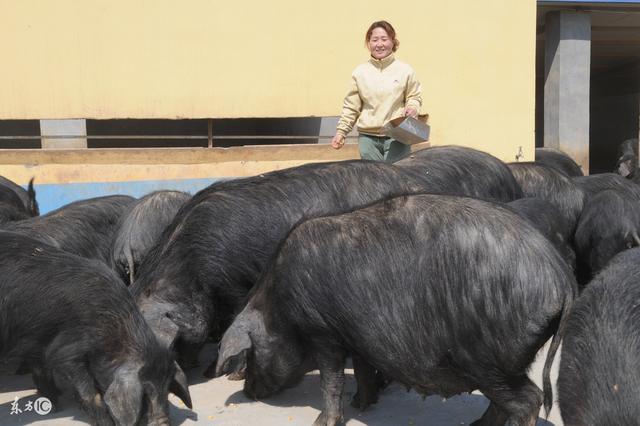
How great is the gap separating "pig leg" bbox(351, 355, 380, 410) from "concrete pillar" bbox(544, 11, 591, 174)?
7175 millimetres

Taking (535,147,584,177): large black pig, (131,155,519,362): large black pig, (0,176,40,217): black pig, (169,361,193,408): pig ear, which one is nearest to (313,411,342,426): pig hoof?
(169,361,193,408): pig ear

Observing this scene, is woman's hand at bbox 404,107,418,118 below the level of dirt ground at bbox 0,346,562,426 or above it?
above

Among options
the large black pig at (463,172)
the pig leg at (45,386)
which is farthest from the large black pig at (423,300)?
the large black pig at (463,172)

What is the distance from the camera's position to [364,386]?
4.21 meters

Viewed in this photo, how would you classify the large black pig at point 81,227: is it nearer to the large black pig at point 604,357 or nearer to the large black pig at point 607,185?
the large black pig at point 604,357

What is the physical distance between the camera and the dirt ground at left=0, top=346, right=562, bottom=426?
409cm

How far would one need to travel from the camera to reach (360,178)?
4793mm

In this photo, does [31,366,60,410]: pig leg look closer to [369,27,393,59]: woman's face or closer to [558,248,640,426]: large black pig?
[558,248,640,426]: large black pig

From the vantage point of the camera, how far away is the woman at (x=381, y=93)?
5848 mm

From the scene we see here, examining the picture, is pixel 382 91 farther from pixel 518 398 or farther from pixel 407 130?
pixel 518 398

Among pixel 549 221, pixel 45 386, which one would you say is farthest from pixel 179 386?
pixel 549 221

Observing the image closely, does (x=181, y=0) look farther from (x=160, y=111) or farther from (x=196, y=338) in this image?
(x=196, y=338)

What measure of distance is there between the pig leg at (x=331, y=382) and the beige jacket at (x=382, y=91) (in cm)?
249

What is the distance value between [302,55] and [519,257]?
19.9 ft
